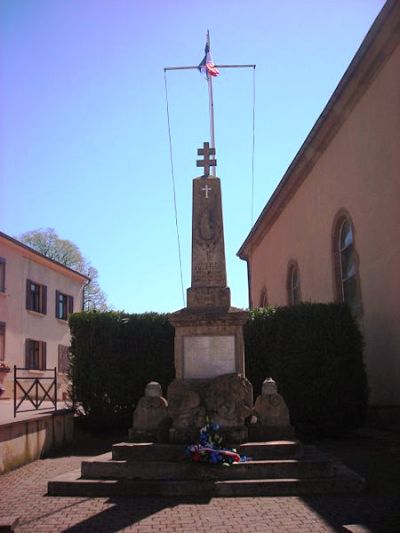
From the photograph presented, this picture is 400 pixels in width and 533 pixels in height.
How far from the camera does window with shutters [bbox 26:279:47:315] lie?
94.5 ft

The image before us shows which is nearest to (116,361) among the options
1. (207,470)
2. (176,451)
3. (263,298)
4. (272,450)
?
(176,451)

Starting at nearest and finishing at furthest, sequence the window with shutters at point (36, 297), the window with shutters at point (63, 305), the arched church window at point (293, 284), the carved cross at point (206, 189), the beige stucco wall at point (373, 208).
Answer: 1. the carved cross at point (206, 189)
2. the beige stucco wall at point (373, 208)
3. the arched church window at point (293, 284)
4. the window with shutters at point (36, 297)
5. the window with shutters at point (63, 305)

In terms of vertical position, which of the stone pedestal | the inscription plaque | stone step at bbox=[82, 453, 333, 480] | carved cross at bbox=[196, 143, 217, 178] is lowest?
stone step at bbox=[82, 453, 333, 480]

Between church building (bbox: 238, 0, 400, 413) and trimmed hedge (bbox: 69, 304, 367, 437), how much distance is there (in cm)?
135

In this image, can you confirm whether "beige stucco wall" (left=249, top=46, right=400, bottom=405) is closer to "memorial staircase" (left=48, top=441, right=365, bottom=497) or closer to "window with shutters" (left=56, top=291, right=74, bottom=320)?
"memorial staircase" (left=48, top=441, right=365, bottom=497)

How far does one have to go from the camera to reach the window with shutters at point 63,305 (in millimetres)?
32562

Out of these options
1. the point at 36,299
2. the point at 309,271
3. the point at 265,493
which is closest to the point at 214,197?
the point at 265,493

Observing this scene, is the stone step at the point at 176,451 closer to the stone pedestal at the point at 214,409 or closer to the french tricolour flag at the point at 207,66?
the stone pedestal at the point at 214,409

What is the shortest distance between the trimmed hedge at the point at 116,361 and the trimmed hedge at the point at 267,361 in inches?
0.9

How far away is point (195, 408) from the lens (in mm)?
8195

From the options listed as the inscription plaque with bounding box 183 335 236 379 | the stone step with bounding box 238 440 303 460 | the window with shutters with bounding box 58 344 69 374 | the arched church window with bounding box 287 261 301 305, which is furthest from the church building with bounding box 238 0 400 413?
the window with shutters with bounding box 58 344 69 374

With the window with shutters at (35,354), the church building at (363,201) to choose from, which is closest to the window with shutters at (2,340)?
the window with shutters at (35,354)

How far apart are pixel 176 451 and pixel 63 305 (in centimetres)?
2687

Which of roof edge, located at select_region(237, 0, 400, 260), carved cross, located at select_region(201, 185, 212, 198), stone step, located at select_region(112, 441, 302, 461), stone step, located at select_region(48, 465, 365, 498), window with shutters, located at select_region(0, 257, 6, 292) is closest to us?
stone step, located at select_region(48, 465, 365, 498)
